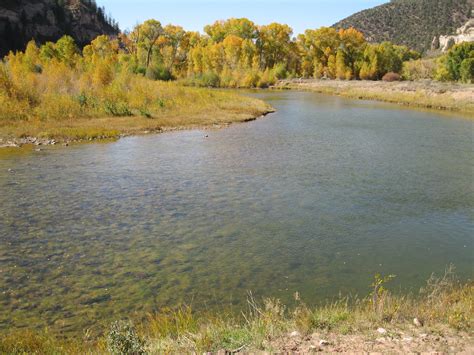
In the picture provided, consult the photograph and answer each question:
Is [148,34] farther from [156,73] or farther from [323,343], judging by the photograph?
[323,343]

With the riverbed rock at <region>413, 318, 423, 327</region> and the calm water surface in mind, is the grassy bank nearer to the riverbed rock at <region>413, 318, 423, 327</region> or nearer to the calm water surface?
the riverbed rock at <region>413, 318, 423, 327</region>

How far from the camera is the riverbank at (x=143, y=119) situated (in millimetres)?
29125

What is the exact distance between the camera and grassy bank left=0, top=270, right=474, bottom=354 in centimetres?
618

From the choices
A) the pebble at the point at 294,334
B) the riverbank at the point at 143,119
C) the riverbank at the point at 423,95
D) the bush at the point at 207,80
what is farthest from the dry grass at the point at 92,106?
the bush at the point at 207,80

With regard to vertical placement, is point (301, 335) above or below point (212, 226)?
above

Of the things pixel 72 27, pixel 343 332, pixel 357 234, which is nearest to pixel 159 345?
pixel 343 332

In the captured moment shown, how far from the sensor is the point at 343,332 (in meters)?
6.65

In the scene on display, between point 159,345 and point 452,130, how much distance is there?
118 ft

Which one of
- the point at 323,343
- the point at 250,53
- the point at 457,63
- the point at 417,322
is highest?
the point at 250,53

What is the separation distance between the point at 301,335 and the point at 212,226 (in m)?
7.24

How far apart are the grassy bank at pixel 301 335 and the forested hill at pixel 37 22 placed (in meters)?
151

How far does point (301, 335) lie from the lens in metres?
6.62

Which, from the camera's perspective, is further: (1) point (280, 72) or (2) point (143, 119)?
(1) point (280, 72)

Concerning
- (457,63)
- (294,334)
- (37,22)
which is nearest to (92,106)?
(294,334)
